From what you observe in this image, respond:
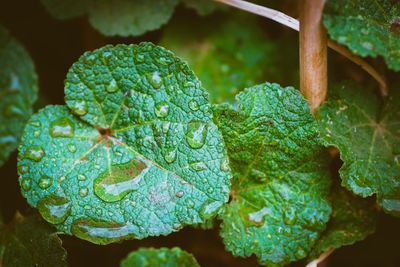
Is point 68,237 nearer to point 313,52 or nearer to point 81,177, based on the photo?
point 81,177

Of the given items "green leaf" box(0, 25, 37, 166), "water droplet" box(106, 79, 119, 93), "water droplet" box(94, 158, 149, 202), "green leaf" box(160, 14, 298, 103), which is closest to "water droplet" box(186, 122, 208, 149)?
"water droplet" box(94, 158, 149, 202)

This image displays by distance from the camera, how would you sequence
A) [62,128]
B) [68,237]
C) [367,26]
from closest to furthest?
[367,26]
[62,128]
[68,237]

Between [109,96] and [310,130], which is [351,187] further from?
[109,96]

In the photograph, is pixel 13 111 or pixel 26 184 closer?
pixel 26 184

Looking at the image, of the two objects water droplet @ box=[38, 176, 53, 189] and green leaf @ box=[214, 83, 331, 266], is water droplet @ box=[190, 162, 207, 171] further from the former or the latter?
water droplet @ box=[38, 176, 53, 189]

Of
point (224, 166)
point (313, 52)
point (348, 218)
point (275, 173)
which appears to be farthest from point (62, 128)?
point (348, 218)

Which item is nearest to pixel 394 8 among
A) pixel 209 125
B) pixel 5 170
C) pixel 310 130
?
pixel 310 130

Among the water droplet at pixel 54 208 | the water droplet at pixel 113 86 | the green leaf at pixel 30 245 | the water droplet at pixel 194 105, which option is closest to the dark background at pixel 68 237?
the green leaf at pixel 30 245
